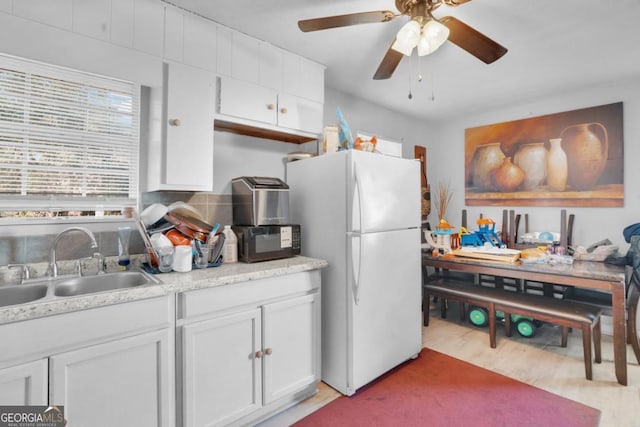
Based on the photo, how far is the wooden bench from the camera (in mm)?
2253

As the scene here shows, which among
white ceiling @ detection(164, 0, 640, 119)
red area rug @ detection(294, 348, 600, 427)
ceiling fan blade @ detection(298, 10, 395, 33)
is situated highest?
white ceiling @ detection(164, 0, 640, 119)

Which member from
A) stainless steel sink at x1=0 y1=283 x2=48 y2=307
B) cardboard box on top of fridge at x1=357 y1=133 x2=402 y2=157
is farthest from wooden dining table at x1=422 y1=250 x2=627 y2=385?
stainless steel sink at x1=0 y1=283 x2=48 y2=307

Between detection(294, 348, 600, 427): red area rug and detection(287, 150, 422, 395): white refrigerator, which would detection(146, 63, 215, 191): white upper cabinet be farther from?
detection(294, 348, 600, 427): red area rug

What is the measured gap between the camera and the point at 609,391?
6.79 ft

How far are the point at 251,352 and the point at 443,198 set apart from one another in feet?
11.0

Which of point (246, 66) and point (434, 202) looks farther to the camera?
point (434, 202)

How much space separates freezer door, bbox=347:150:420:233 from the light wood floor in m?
1.20

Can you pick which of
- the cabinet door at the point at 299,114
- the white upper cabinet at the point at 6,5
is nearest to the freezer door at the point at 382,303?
the cabinet door at the point at 299,114

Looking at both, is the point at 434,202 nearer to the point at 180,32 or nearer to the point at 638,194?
the point at 638,194

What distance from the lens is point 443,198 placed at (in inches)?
164

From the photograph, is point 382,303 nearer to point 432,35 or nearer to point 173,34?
point 432,35

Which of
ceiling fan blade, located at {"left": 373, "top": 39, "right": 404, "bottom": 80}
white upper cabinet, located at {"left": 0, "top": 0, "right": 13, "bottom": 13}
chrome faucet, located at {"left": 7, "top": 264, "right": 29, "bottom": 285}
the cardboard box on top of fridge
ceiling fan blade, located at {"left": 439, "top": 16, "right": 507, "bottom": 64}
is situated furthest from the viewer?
the cardboard box on top of fridge

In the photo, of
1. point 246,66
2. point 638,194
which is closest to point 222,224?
point 246,66

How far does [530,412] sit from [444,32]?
2.27 m
